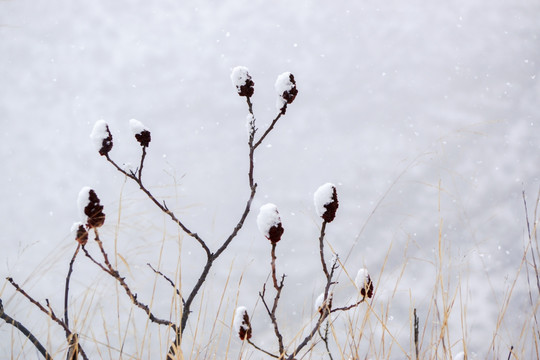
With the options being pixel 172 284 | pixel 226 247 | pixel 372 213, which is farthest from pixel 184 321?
pixel 372 213

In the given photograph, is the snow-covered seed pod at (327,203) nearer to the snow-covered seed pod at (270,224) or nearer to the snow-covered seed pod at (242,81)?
the snow-covered seed pod at (270,224)

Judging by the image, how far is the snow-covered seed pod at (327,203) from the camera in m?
0.99

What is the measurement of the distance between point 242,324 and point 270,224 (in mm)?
377

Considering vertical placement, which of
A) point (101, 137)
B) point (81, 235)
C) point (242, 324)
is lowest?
point (242, 324)

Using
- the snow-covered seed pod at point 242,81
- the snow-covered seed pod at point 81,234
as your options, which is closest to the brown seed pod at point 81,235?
the snow-covered seed pod at point 81,234

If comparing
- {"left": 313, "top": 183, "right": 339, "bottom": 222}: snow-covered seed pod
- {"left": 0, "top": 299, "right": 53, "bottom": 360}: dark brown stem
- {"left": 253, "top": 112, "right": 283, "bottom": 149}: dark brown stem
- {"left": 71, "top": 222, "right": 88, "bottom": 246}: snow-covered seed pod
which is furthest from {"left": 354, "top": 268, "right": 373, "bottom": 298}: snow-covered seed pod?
{"left": 0, "top": 299, "right": 53, "bottom": 360}: dark brown stem

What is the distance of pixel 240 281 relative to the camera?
136cm

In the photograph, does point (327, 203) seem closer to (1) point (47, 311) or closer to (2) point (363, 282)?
(2) point (363, 282)

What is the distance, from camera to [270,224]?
3.19 ft

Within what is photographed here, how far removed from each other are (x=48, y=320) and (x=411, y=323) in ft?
3.40

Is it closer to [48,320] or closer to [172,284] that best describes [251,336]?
[172,284]

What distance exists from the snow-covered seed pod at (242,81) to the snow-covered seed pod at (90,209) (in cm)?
48

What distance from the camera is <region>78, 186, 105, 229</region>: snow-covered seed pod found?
1.08 metres

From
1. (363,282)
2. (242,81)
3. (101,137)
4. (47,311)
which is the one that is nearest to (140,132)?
(101,137)
